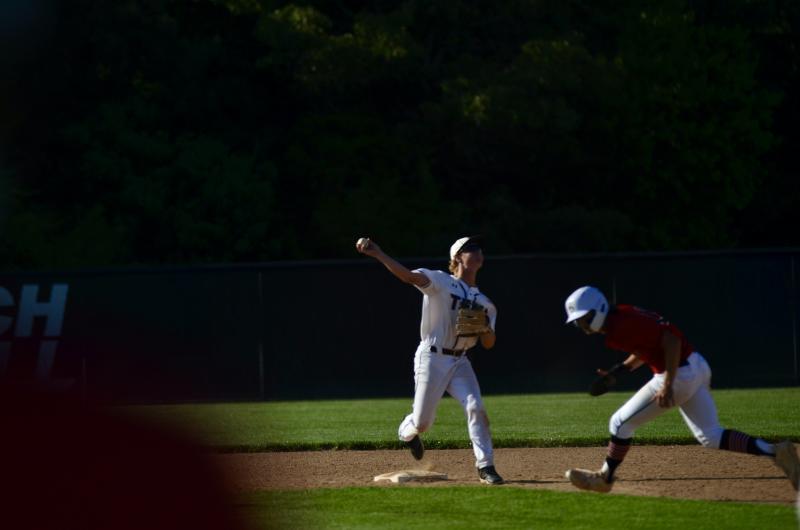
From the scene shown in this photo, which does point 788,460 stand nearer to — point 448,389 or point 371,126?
point 448,389

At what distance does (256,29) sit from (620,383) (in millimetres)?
17464

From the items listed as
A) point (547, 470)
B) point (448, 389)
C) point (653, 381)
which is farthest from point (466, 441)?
point (653, 381)

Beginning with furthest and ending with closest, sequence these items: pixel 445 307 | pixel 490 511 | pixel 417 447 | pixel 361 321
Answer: pixel 361 321
pixel 417 447
pixel 445 307
pixel 490 511

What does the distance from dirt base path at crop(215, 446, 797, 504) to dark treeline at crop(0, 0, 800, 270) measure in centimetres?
1994

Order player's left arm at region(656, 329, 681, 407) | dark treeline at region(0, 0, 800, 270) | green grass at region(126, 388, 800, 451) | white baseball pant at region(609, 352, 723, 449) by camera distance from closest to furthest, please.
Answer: player's left arm at region(656, 329, 681, 407) → white baseball pant at region(609, 352, 723, 449) → green grass at region(126, 388, 800, 451) → dark treeline at region(0, 0, 800, 270)

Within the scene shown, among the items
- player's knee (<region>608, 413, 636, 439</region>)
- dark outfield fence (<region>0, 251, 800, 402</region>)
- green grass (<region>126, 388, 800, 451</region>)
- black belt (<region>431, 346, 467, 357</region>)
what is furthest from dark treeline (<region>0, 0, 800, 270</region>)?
player's knee (<region>608, 413, 636, 439</region>)

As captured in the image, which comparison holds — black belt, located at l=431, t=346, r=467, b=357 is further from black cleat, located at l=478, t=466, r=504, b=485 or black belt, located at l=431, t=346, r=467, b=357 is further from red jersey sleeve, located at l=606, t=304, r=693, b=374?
red jersey sleeve, located at l=606, t=304, r=693, b=374

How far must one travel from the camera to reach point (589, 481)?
31.2 feet

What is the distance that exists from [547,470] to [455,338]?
1676 mm

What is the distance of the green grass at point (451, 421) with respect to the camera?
45.4ft

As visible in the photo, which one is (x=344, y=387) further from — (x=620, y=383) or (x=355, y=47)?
(x=355, y=47)

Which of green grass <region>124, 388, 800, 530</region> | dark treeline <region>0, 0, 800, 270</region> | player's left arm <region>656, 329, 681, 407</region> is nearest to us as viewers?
green grass <region>124, 388, 800, 530</region>

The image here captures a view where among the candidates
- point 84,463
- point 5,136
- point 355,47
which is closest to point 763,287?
point 84,463

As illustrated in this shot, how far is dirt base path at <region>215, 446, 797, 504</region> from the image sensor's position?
33.5 feet
